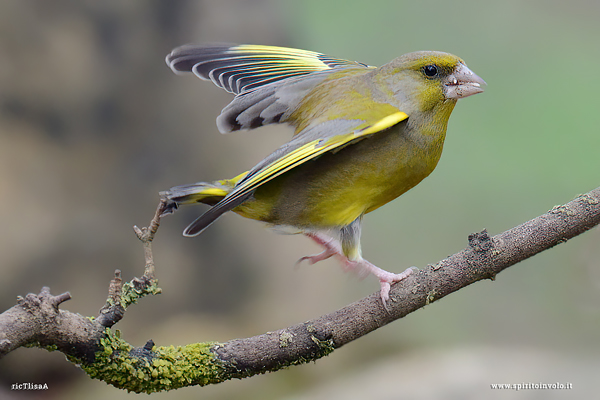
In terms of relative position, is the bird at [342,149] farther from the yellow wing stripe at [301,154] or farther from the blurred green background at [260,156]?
the blurred green background at [260,156]

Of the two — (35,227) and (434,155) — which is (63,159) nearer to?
(35,227)

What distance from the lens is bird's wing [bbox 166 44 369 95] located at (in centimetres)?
299

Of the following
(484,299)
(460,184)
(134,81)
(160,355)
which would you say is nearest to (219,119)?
(160,355)

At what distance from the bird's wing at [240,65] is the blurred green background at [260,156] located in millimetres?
1825

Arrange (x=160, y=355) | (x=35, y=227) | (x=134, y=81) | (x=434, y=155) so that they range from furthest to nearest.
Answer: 1. (x=134, y=81)
2. (x=35, y=227)
3. (x=434, y=155)
4. (x=160, y=355)

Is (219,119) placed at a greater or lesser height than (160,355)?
greater

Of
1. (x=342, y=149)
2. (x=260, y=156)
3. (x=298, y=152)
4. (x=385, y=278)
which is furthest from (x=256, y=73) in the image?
(x=260, y=156)

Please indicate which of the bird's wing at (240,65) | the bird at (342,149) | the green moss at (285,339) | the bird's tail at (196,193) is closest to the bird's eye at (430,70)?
the bird at (342,149)

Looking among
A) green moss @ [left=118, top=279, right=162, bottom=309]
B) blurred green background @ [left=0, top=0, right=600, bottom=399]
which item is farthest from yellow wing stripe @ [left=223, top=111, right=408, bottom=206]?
blurred green background @ [left=0, top=0, right=600, bottom=399]

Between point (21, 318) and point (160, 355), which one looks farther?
point (160, 355)

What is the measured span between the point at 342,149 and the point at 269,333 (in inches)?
31.2

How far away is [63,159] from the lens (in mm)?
4535

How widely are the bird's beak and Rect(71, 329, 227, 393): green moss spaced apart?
139cm

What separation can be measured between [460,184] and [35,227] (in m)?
3.47
